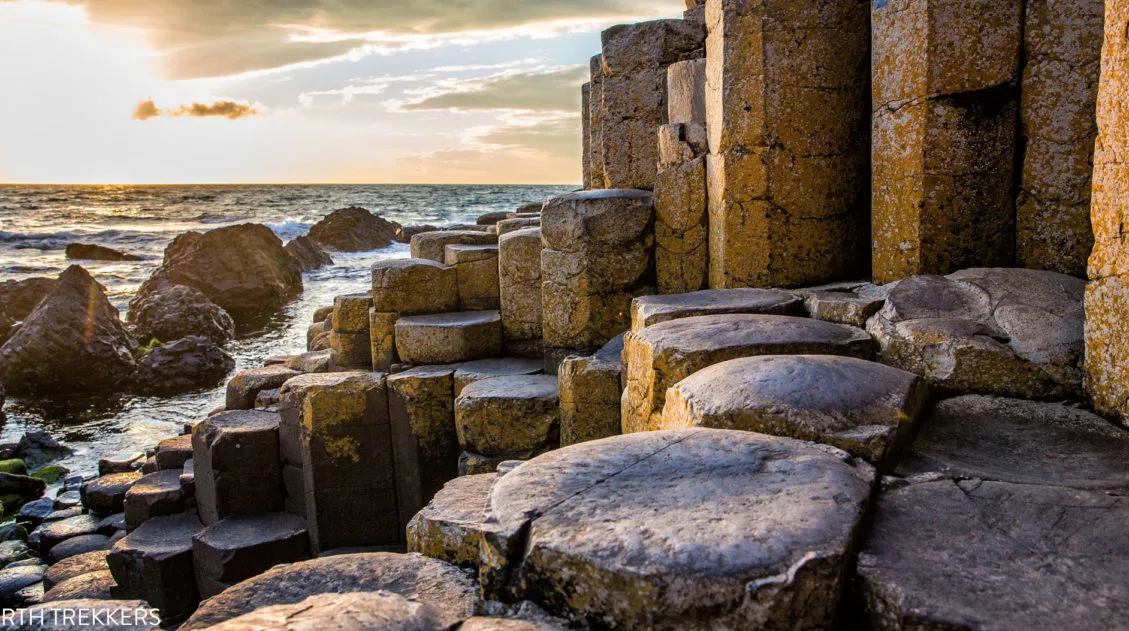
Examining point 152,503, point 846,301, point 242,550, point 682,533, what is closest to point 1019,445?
point 846,301

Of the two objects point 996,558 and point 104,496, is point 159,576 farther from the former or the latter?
point 996,558

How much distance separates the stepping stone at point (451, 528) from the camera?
284cm

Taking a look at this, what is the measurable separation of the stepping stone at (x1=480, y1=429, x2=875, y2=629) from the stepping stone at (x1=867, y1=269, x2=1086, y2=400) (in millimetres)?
1053

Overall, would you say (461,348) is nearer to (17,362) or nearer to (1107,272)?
(1107,272)

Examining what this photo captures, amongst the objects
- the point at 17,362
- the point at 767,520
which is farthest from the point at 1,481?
the point at 767,520

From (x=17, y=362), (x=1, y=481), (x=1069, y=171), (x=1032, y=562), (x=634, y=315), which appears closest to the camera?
(x=1032, y=562)

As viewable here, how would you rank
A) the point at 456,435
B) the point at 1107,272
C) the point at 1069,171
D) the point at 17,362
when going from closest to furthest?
the point at 1107,272
the point at 1069,171
the point at 456,435
the point at 17,362

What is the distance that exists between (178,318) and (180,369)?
9.57ft

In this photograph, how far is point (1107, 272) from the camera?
2.59m

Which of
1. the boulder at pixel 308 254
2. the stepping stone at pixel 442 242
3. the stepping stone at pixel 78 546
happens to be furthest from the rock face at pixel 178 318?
the stepping stone at pixel 442 242

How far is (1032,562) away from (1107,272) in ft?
4.61

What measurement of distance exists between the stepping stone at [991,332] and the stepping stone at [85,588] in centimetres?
585

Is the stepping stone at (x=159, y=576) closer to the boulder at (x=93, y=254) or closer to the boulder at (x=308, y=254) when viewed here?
the boulder at (x=308, y=254)

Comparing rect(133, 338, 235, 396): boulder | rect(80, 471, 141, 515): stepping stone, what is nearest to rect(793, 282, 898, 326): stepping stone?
rect(80, 471, 141, 515): stepping stone
